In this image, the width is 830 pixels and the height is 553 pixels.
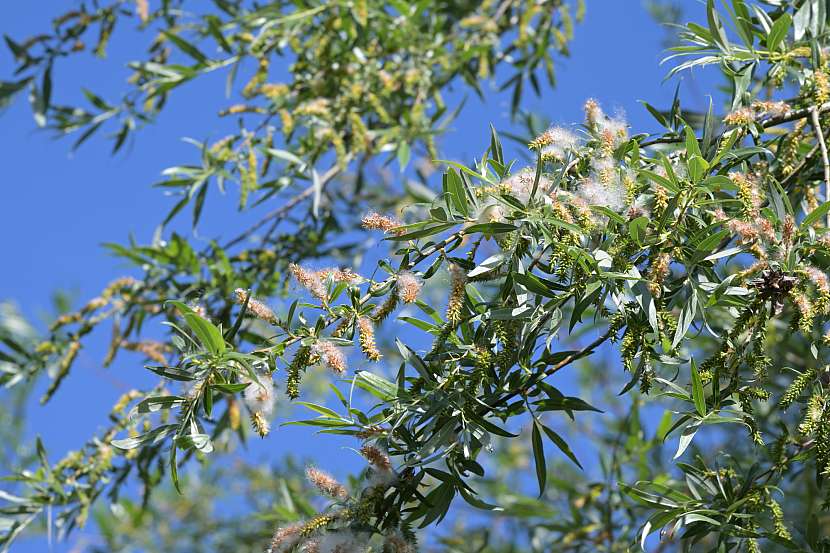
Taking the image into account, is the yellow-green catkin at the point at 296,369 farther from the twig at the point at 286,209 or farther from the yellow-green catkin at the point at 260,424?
the twig at the point at 286,209

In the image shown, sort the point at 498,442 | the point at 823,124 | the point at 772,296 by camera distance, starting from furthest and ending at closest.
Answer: the point at 498,442 → the point at 823,124 → the point at 772,296

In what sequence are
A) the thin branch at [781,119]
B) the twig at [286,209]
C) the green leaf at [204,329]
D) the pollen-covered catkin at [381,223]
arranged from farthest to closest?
the twig at [286,209]
the thin branch at [781,119]
the pollen-covered catkin at [381,223]
the green leaf at [204,329]

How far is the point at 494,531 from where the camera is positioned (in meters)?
3.72

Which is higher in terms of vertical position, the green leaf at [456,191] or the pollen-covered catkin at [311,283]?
the green leaf at [456,191]

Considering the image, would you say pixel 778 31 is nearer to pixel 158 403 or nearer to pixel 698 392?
pixel 698 392

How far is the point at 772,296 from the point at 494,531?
8.84 feet

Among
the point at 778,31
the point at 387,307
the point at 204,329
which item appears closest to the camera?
the point at 204,329

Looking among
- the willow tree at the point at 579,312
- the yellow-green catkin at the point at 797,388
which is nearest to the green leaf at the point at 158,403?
the willow tree at the point at 579,312

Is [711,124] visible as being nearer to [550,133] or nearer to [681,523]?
[550,133]

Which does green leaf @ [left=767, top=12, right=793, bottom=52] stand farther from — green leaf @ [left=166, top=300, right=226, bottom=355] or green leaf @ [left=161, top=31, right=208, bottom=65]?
green leaf @ [left=161, top=31, right=208, bottom=65]

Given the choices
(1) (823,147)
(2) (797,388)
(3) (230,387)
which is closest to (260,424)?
(3) (230,387)

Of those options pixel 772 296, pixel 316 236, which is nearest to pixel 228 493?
pixel 316 236

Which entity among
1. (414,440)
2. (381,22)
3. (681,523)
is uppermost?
Answer: (381,22)

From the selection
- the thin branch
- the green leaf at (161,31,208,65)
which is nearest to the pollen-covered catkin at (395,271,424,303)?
the thin branch
